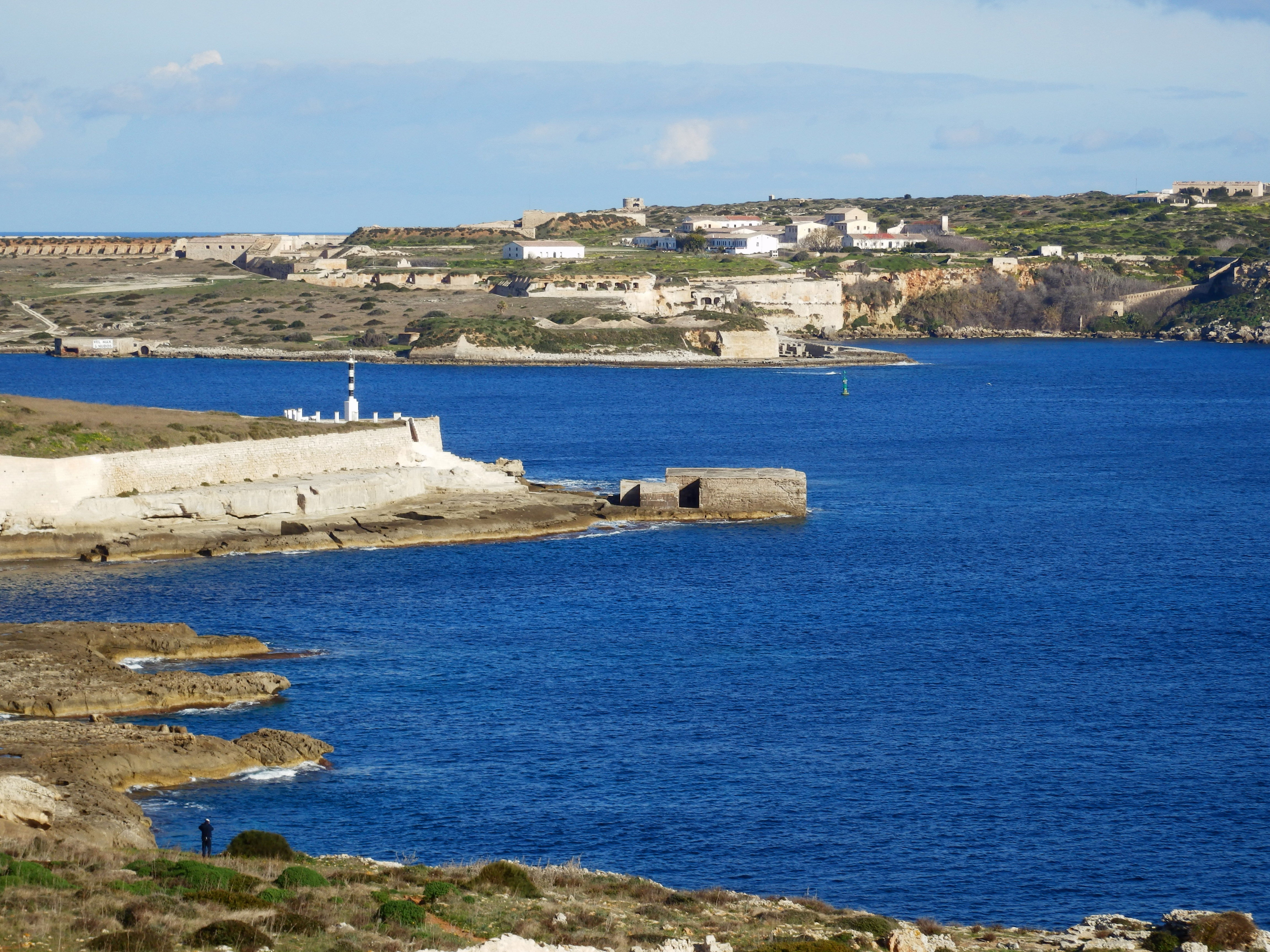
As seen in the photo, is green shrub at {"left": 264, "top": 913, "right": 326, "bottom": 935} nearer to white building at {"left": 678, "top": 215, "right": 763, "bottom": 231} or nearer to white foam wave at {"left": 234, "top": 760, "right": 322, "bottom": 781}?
white foam wave at {"left": 234, "top": 760, "right": 322, "bottom": 781}

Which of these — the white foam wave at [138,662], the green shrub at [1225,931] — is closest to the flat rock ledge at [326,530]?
the white foam wave at [138,662]

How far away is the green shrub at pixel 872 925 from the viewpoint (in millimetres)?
15992

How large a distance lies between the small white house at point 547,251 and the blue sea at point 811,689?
78970 millimetres

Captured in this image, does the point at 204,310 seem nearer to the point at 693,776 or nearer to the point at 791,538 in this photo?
the point at 791,538

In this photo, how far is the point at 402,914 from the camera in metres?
15.1

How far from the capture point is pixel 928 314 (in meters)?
132

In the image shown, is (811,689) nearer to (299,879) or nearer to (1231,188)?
(299,879)

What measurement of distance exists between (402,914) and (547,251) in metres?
123

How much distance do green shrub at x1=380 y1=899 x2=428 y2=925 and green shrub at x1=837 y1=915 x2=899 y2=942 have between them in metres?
4.29

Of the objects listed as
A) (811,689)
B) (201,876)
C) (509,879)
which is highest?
(201,876)

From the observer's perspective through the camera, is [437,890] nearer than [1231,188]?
Yes

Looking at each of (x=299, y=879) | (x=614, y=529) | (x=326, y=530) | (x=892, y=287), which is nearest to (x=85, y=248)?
(x=892, y=287)

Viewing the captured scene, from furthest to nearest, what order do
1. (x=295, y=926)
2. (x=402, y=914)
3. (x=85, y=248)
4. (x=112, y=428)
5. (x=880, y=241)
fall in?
1. (x=85, y=248)
2. (x=880, y=241)
3. (x=112, y=428)
4. (x=402, y=914)
5. (x=295, y=926)

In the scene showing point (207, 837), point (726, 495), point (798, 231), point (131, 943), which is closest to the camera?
point (131, 943)
